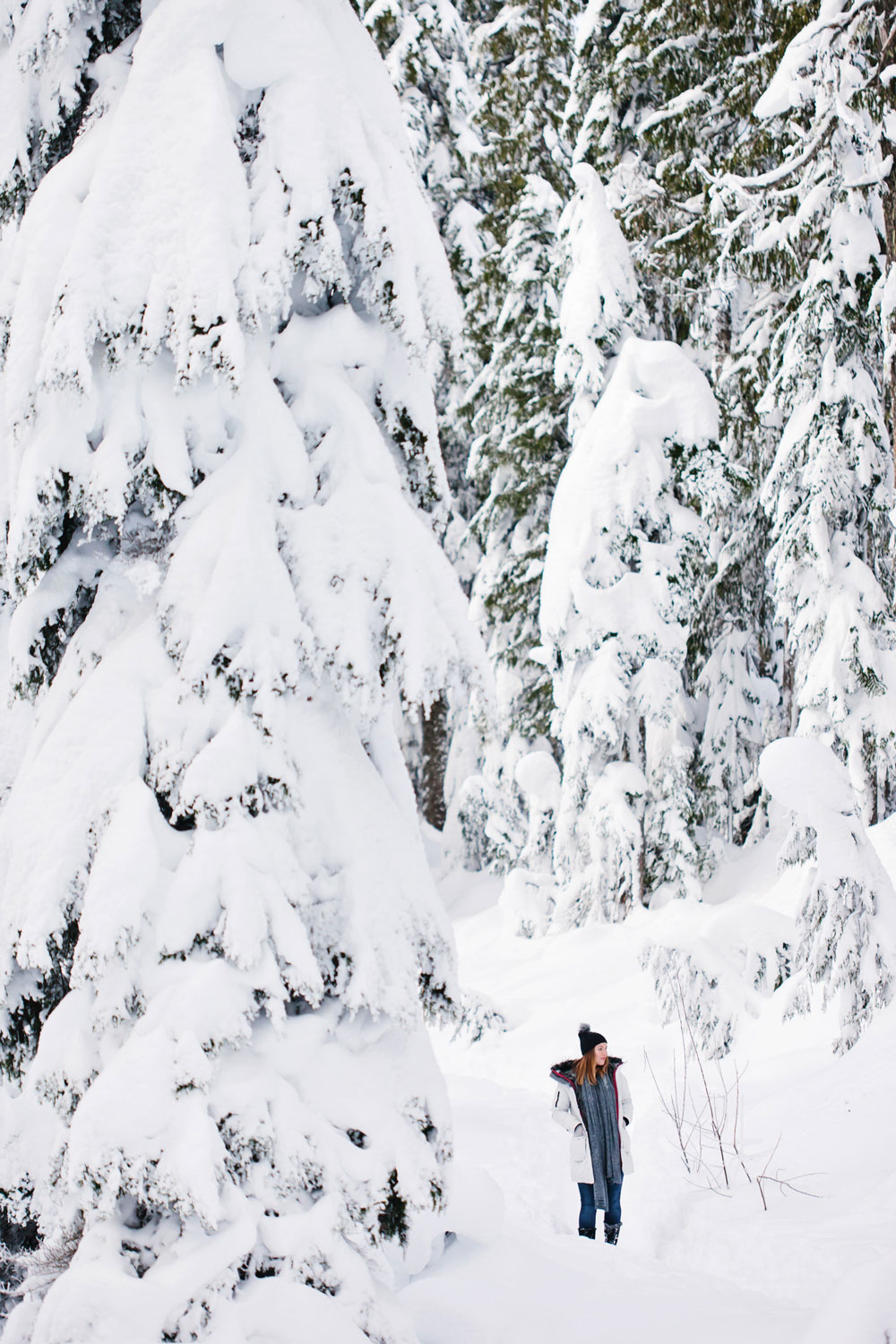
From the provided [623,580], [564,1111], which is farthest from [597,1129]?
[623,580]

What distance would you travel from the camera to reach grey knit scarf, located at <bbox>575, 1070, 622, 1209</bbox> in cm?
629

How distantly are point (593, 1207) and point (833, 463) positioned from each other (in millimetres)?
8773

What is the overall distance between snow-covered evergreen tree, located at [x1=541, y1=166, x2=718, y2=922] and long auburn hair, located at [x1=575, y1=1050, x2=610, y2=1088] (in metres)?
6.85

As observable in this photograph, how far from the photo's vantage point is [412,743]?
2311 centimetres

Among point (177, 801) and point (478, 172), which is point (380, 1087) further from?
point (478, 172)

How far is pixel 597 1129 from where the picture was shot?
6.35 meters

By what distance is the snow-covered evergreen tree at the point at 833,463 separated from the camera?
11.1 meters

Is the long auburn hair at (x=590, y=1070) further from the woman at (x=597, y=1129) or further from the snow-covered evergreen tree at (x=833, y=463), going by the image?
the snow-covered evergreen tree at (x=833, y=463)

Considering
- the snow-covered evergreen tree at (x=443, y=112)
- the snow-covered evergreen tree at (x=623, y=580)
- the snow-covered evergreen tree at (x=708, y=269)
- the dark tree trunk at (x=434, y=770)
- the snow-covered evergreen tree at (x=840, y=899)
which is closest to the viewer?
the snow-covered evergreen tree at (x=840, y=899)

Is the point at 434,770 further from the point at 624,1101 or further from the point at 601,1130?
the point at 601,1130

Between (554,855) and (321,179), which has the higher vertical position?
(321,179)

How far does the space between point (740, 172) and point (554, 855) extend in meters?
8.99

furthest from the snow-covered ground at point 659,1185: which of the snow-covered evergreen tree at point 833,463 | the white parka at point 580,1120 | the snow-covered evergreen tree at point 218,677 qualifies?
the snow-covered evergreen tree at point 833,463

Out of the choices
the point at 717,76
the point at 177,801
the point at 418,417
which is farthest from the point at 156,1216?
the point at 717,76
